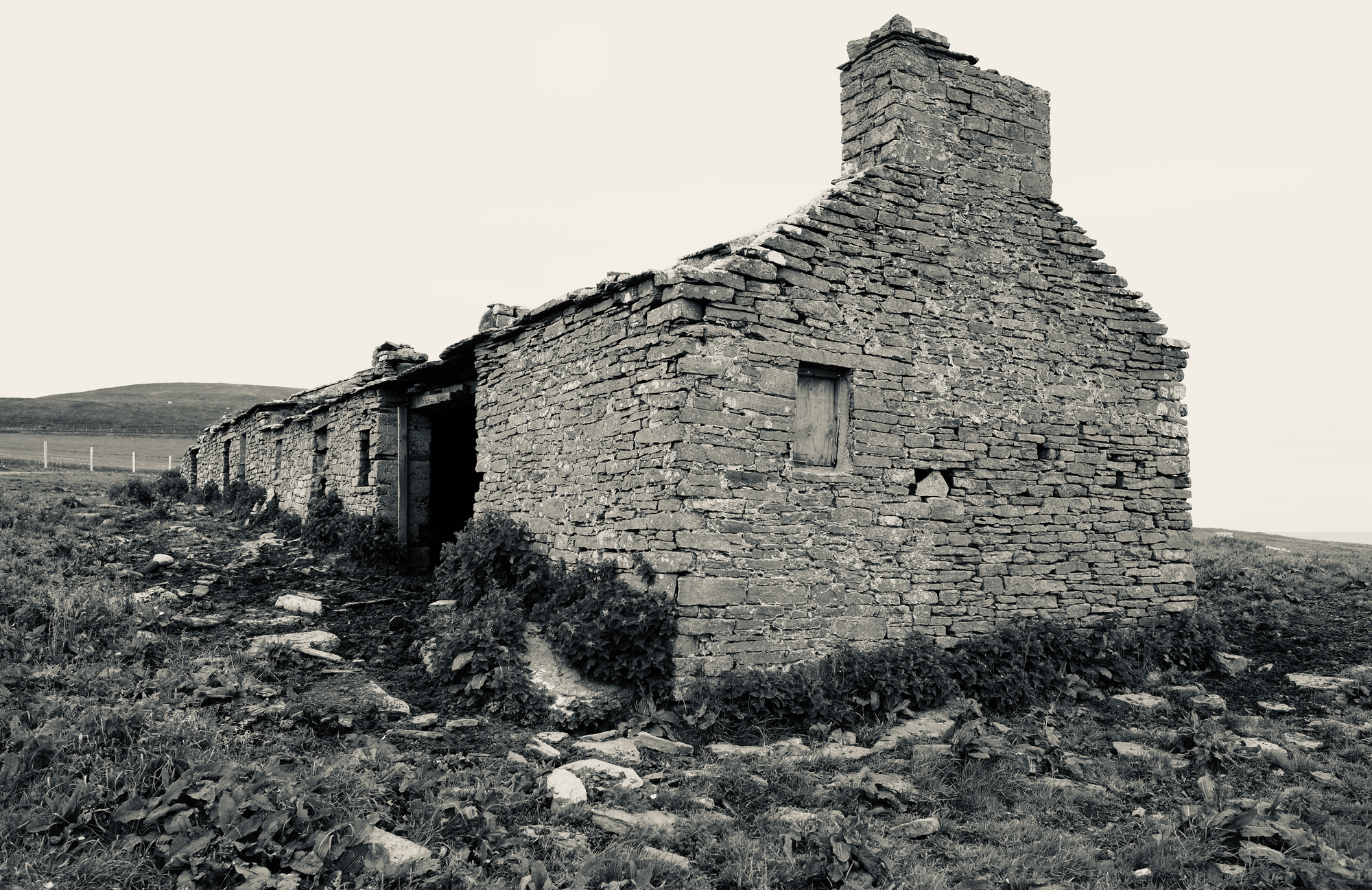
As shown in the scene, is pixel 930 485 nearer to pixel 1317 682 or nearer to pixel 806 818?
pixel 806 818

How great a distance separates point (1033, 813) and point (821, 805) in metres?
1.43

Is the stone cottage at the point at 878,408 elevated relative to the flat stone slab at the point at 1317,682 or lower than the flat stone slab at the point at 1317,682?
elevated

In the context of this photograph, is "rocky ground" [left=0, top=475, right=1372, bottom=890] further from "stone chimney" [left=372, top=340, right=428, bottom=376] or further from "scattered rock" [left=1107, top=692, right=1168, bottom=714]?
"stone chimney" [left=372, top=340, right=428, bottom=376]

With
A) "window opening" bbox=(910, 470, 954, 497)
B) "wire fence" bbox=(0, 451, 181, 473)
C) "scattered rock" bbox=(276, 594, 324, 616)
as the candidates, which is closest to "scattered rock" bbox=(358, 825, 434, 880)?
"window opening" bbox=(910, 470, 954, 497)

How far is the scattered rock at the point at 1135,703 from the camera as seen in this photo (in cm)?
852

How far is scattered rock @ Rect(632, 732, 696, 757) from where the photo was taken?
22.1 ft

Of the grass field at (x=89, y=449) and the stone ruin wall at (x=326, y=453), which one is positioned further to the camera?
the grass field at (x=89, y=449)

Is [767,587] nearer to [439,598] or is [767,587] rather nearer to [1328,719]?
[439,598]

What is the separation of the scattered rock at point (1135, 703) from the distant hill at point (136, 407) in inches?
1885

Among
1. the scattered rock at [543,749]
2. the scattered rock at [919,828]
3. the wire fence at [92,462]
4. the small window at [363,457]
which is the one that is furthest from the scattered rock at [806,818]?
the wire fence at [92,462]

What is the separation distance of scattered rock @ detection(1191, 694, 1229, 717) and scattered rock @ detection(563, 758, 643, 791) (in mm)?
5937

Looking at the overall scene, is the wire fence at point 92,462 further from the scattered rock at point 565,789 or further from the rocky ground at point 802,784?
the scattered rock at point 565,789

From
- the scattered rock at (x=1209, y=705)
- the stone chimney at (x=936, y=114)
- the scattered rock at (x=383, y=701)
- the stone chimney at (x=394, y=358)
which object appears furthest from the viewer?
the stone chimney at (x=394, y=358)

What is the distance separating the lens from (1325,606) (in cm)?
1359
